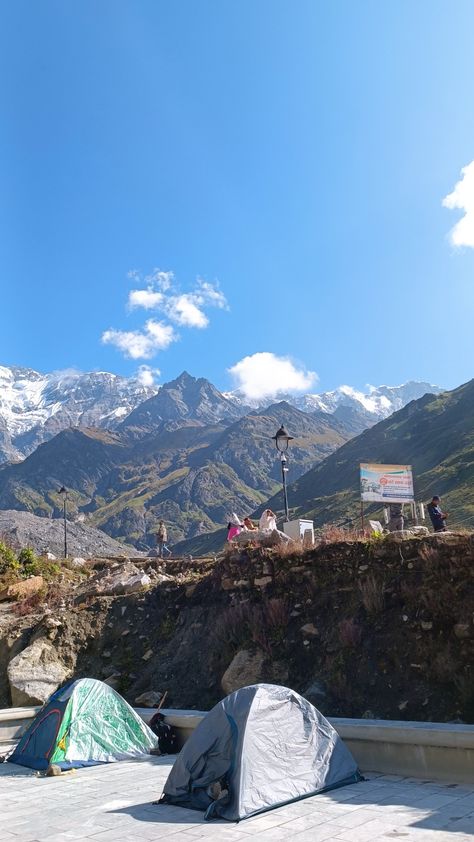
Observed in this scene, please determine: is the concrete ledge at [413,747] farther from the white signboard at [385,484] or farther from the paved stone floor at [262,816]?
the white signboard at [385,484]

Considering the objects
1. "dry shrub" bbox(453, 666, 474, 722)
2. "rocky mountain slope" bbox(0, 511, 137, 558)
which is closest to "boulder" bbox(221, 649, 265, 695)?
"dry shrub" bbox(453, 666, 474, 722)

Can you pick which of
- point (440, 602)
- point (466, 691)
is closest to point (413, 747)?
point (466, 691)

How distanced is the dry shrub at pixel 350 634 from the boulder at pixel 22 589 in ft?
39.3

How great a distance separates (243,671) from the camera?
13250 millimetres

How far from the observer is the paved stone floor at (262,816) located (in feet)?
20.8

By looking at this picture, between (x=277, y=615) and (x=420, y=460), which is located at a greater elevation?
(x=420, y=460)

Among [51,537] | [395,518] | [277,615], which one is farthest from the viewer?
[51,537]

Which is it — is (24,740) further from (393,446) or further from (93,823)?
(393,446)

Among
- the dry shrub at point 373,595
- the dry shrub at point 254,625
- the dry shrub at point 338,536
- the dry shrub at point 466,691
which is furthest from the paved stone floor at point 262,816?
the dry shrub at point 338,536

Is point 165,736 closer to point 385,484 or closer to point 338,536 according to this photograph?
point 338,536

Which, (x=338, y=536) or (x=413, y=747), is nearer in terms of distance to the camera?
(x=413, y=747)

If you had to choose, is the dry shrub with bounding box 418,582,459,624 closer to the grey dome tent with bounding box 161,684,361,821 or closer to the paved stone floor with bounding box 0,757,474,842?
the paved stone floor with bounding box 0,757,474,842

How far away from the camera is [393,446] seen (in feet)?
553

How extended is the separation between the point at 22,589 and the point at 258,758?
51.7ft
